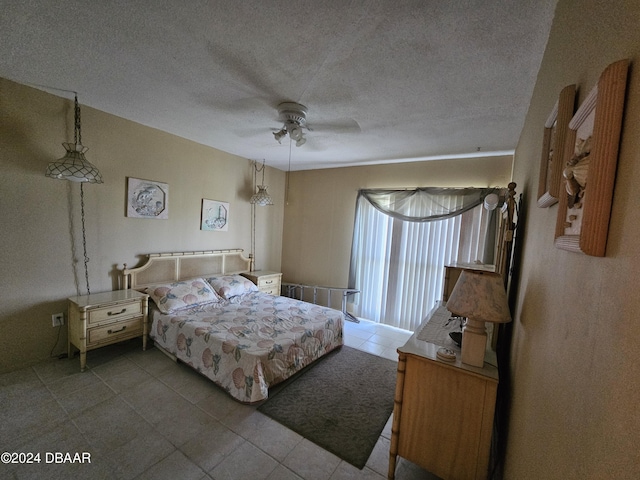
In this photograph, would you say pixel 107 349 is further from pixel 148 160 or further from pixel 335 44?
pixel 335 44

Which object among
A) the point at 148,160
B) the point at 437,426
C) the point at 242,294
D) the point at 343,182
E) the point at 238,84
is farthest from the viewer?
the point at 343,182

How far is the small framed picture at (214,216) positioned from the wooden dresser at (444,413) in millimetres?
3173

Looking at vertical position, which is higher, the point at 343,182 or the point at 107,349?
the point at 343,182

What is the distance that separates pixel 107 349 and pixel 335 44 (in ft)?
11.7

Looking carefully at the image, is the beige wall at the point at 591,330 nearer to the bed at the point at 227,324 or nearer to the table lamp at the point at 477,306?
the table lamp at the point at 477,306

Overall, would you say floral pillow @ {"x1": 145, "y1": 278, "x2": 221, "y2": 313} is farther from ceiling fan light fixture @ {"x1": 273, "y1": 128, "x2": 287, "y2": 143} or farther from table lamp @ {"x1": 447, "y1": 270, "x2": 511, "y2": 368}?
table lamp @ {"x1": 447, "y1": 270, "x2": 511, "y2": 368}

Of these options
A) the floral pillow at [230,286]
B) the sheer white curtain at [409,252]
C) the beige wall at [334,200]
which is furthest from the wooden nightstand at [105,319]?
the sheer white curtain at [409,252]

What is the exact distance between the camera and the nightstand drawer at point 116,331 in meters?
2.34

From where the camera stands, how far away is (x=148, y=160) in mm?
2996

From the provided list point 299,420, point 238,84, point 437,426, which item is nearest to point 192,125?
point 238,84

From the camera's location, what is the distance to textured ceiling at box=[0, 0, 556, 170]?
1.26 metres

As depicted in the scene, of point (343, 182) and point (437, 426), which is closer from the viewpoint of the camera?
point (437, 426)

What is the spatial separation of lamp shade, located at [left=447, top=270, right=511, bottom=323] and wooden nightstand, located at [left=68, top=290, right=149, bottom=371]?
2914mm

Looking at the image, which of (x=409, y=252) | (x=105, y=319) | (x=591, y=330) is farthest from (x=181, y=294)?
(x=591, y=330)
